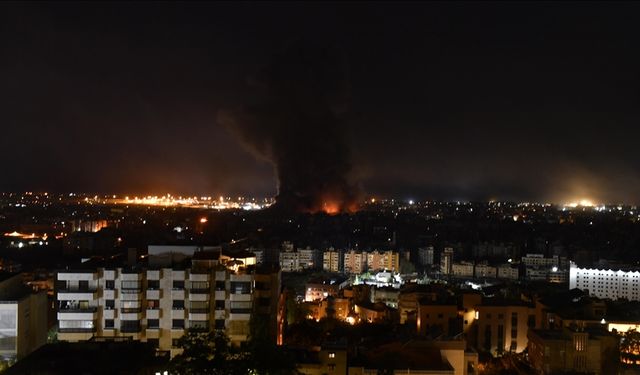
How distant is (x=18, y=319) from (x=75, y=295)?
118 cm

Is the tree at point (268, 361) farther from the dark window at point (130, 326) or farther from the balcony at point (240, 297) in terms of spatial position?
the dark window at point (130, 326)

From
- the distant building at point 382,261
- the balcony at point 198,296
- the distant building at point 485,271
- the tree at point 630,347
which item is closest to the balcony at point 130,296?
the balcony at point 198,296

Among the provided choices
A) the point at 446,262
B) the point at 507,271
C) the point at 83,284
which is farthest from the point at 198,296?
the point at 446,262

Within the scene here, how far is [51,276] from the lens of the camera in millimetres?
15672

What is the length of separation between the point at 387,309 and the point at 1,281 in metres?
8.46

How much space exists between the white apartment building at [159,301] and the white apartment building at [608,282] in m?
15.5

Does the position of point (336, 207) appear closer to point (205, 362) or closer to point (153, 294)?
point (153, 294)

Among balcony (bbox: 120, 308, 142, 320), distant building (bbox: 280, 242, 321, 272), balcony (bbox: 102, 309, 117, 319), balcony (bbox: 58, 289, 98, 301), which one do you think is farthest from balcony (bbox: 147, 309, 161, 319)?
distant building (bbox: 280, 242, 321, 272)

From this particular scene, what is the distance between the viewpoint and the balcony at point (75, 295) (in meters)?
8.50

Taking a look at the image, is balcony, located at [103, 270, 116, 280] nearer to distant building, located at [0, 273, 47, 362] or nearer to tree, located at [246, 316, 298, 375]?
distant building, located at [0, 273, 47, 362]

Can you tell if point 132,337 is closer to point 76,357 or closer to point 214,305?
point 214,305

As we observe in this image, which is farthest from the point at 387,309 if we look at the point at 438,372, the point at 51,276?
the point at 51,276

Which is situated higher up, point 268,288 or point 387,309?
point 268,288

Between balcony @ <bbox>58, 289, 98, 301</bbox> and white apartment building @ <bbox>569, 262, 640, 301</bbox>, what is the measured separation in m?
16.9
